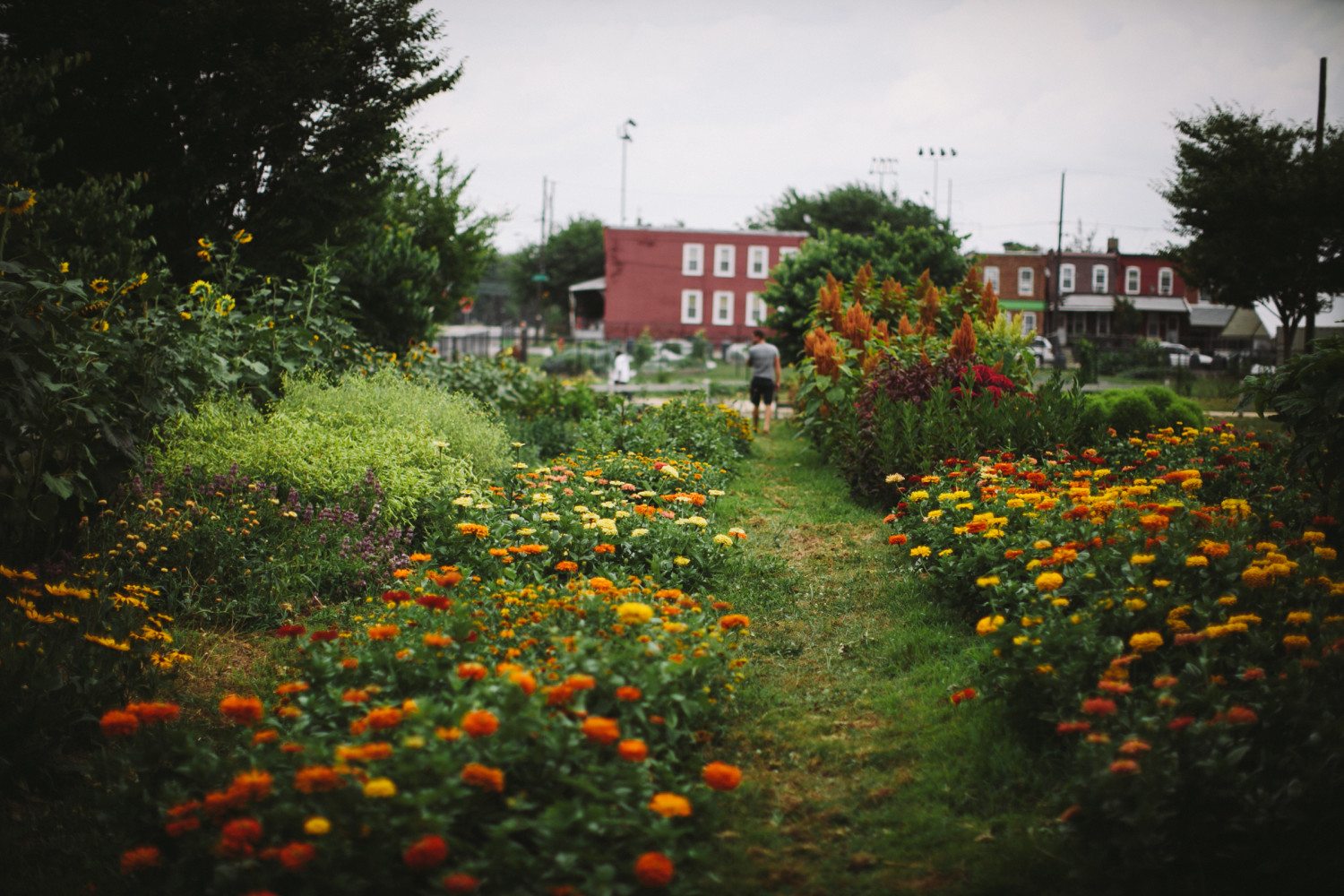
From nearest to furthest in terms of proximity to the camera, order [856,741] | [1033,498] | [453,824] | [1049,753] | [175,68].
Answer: [453,824] → [1049,753] → [856,741] → [1033,498] → [175,68]

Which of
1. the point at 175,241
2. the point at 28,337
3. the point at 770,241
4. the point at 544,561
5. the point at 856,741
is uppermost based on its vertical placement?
the point at 770,241

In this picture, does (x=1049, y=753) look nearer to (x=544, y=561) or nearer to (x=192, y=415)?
(x=544, y=561)

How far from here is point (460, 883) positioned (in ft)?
7.75

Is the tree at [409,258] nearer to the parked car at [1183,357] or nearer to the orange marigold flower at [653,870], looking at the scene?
the orange marigold flower at [653,870]

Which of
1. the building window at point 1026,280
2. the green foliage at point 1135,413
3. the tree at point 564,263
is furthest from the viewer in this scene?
the tree at point 564,263

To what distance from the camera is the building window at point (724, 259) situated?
47.1 metres

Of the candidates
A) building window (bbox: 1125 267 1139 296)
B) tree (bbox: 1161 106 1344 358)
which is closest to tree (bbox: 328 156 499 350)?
tree (bbox: 1161 106 1344 358)

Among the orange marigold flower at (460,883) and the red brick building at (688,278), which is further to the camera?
the red brick building at (688,278)

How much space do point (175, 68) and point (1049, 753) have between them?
9.30 m

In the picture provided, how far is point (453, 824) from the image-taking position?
2.70 m

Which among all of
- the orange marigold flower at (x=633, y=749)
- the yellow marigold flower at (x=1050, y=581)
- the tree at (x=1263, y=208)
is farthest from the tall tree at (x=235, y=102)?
the tree at (x=1263, y=208)

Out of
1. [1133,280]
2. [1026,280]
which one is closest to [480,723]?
[1026,280]

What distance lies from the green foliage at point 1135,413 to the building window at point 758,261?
1511 inches

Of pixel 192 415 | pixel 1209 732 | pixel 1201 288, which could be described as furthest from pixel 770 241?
pixel 1209 732
